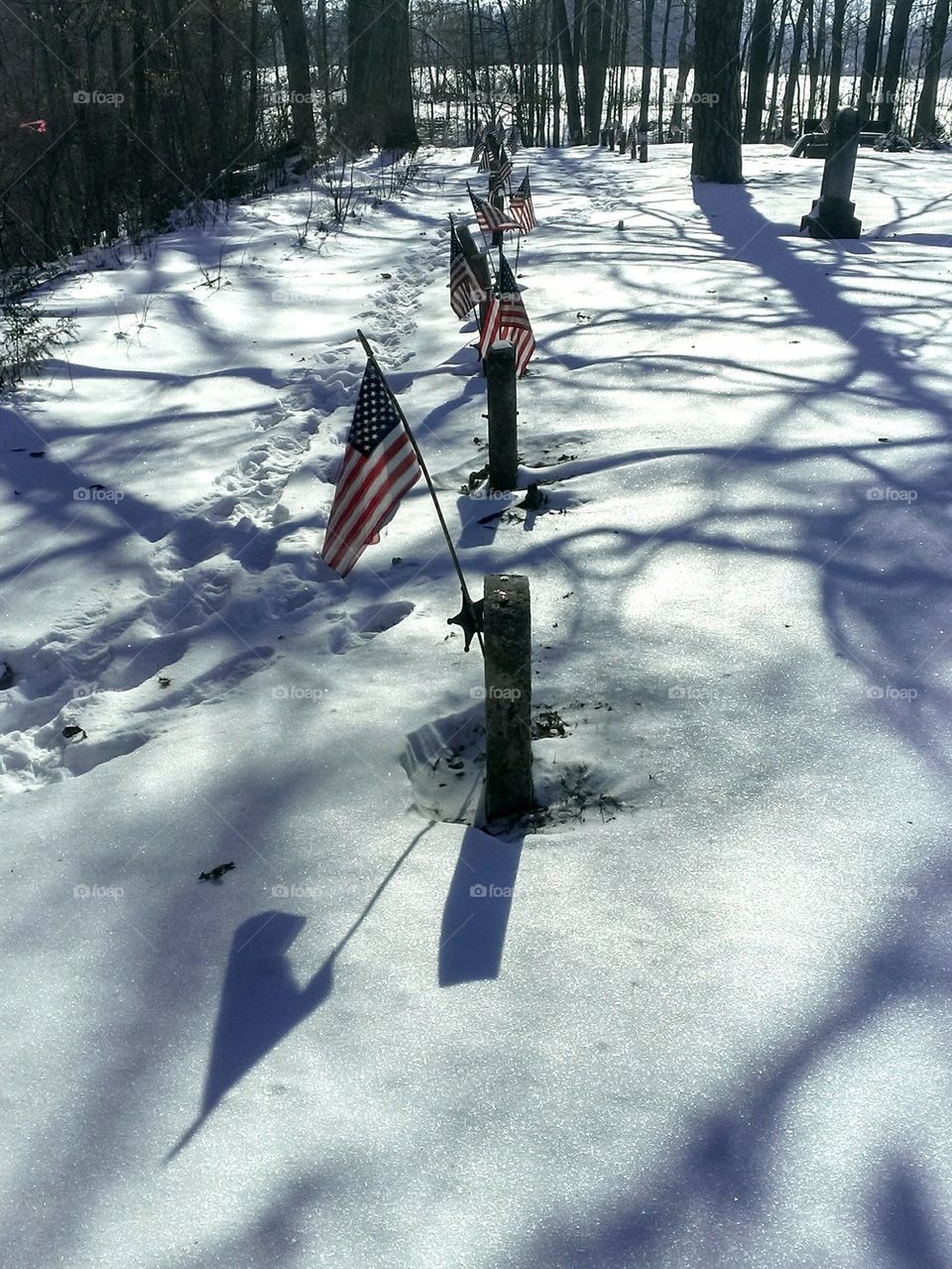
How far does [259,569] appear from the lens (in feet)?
18.0

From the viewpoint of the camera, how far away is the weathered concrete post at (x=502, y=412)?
5.88m

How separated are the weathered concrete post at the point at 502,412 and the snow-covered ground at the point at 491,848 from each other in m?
0.30

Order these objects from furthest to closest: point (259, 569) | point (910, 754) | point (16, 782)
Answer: point (259, 569) < point (16, 782) < point (910, 754)

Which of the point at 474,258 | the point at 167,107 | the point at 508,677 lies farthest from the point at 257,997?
the point at 167,107

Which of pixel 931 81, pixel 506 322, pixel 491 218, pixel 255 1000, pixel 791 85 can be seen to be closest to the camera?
pixel 255 1000

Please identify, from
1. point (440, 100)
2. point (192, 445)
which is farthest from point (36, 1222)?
point (440, 100)

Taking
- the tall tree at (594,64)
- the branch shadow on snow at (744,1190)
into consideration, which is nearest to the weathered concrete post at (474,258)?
the branch shadow on snow at (744,1190)

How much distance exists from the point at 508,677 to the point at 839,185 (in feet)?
34.3

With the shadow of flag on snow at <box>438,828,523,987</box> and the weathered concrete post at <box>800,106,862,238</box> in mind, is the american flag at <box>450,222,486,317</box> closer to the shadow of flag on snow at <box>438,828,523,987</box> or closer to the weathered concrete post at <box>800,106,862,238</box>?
the weathered concrete post at <box>800,106,862,238</box>

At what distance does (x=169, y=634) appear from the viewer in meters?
4.97

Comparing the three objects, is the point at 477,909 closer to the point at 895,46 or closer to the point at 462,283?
the point at 462,283

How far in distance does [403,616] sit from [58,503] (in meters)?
2.76

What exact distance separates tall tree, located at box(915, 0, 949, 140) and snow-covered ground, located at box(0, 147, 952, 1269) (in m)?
23.5

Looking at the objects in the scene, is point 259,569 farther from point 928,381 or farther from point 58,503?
point 928,381
